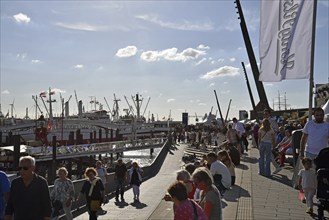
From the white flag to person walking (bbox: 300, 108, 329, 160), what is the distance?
1474 mm

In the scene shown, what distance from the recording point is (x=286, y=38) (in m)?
9.72

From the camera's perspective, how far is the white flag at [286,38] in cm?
936

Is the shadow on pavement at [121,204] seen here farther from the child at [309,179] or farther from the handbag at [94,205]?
the child at [309,179]

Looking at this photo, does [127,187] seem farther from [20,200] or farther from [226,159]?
[20,200]

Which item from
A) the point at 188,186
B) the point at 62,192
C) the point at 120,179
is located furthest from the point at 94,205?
the point at 120,179

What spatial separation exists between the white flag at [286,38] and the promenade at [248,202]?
9.05ft

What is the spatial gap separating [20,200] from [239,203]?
5530mm

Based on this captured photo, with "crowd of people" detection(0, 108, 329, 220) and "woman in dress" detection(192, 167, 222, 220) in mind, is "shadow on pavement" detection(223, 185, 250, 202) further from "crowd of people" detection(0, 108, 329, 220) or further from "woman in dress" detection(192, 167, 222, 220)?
"woman in dress" detection(192, 167, 222, 220)

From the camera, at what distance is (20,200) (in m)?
5.70

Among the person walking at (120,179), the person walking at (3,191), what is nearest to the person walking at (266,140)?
the person walking at (120,179)

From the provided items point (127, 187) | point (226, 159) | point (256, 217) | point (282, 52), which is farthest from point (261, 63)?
point (127, 187)

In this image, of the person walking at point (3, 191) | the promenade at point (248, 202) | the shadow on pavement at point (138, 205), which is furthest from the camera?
the shadow on pavement at point (138, 205)

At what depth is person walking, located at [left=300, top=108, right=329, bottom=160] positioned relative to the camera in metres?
8.12

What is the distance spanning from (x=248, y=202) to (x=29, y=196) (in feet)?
18.5
